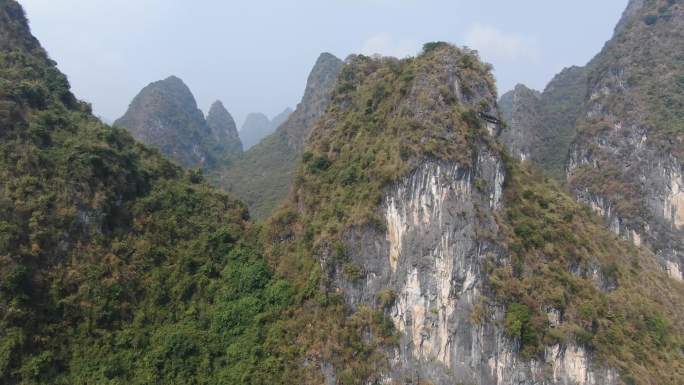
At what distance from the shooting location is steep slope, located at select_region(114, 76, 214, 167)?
193 ft

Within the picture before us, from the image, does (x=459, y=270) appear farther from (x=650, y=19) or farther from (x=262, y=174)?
(x=650, y=19)

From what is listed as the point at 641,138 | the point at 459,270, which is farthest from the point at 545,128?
the point at 459,270

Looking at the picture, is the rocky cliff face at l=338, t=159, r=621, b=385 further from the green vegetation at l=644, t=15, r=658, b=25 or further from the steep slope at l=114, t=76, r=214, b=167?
the steep slope at l=114, t=76, r=214, b=167

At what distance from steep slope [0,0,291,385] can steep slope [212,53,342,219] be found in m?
22.9

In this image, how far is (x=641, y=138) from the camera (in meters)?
35.3

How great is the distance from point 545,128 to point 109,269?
51880mm

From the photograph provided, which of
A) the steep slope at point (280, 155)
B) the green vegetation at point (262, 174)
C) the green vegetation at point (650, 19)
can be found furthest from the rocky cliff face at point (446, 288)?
the green vegetation at point (650, 19)

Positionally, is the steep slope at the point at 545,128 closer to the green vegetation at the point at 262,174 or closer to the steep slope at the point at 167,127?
the green vegetation at the point at 262,174

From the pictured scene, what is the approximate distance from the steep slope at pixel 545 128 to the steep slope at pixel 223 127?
2077 inches

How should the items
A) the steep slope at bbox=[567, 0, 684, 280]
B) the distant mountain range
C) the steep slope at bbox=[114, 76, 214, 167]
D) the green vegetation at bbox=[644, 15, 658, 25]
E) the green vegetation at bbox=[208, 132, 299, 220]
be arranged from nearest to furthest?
the distant mountain range → the steep slope at bbox=[567, 0, 684, 280] → the green vegetation at bbox=[644, 15, 658, 25] → the green vegetation at bbox=[208, 132, 299, 220] → the steep slope at bbox=[114, 76, 214, 167]

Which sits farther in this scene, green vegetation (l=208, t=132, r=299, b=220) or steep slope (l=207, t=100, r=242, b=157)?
steep slope (l=207, t=100, r=242, b=157)

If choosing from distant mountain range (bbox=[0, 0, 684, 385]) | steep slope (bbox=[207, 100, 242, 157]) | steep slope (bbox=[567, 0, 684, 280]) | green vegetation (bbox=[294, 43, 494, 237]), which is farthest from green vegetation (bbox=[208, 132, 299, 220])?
steep slope (bbox=[567, 0, 684, 280])

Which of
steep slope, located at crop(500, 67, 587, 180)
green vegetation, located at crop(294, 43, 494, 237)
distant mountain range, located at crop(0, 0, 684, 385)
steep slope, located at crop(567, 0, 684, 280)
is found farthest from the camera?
steep slope, located at crop(500, 67, 587, 180)

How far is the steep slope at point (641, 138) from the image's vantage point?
32.8 metres
